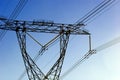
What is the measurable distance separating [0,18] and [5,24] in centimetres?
Result: 87

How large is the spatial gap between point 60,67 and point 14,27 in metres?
6.75

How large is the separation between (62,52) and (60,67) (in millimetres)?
1728

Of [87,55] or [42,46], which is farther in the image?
[42,46]

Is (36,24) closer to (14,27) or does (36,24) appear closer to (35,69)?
(14,27)

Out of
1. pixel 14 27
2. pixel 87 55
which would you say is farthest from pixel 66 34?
pixel 14 27

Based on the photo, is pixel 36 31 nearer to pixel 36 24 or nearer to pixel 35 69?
pixel 36 24

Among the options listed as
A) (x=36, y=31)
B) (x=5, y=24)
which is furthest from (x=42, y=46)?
(x=5, y=24)

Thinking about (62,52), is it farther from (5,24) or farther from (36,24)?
(5,24)

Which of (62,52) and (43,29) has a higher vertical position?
(43,29)

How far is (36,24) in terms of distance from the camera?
123ft

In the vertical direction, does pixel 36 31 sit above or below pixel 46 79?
above

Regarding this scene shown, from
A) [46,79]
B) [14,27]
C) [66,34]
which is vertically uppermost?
[14,27]

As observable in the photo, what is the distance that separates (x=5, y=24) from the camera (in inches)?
1455

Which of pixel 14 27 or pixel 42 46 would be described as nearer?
pixel 14 27
